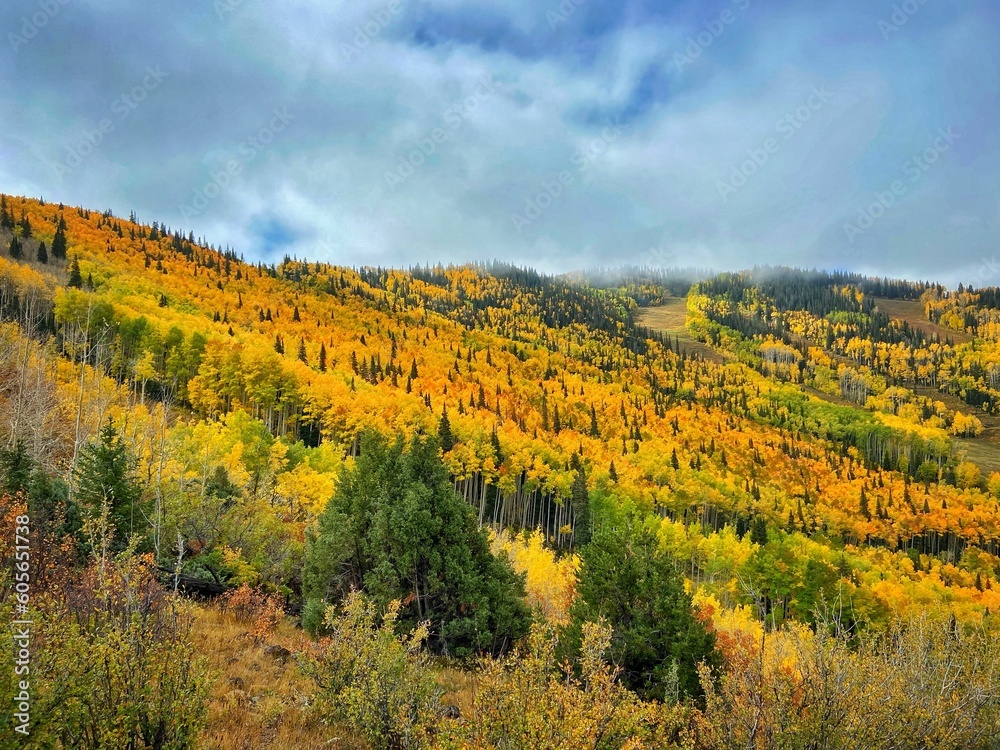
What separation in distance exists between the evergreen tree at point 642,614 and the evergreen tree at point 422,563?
251 centimetres

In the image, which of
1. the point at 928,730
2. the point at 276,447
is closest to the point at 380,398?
the point at 276,447

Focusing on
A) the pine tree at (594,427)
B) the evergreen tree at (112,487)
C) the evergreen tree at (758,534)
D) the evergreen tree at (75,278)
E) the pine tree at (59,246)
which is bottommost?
the evergreen tree at (758,534)

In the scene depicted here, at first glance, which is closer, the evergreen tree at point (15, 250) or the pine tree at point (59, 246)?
the evergreen tree at point (15, 250)

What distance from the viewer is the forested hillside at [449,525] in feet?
26.4

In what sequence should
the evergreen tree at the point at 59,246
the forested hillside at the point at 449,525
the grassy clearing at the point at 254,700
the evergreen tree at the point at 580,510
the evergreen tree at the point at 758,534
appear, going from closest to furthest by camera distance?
the forested hillside at the point at 449,525 → the grassy clearing at the point at 254,700 → the evergreen tree at the point at 580,510 → the evergreen tree at the point at 758,534 → the evergreen tree at the point at 59,246

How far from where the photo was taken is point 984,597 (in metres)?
67.9

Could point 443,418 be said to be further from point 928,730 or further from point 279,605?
point 928,730

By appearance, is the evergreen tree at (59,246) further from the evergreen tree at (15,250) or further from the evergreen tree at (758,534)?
the evergreen tree at (758,534)

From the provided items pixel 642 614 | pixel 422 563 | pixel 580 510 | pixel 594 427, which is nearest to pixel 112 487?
pixel 422 563

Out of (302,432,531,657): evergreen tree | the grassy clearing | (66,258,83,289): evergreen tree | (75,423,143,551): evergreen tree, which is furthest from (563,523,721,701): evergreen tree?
(66,258,83,289): evergreen tree

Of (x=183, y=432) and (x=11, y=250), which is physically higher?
(x=11, y=250)

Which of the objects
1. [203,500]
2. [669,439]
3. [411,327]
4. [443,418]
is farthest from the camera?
[411,327]

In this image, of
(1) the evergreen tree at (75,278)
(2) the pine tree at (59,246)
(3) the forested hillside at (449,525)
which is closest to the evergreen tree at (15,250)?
(3) the forested hillside at (449,525)

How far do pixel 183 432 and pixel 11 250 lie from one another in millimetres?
94392
